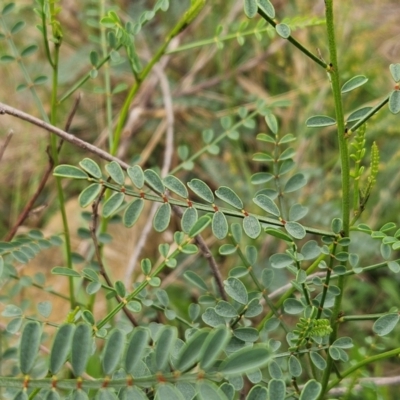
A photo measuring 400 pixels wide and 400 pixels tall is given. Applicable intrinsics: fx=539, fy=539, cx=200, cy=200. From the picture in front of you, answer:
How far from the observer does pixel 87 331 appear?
391 mm

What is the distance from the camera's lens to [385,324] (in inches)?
22.3

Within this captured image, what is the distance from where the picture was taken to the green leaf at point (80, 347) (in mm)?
389

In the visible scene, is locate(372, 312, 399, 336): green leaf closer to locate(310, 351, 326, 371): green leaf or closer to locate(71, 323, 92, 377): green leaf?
→ locate(310, 351, 326, 371): green leaf

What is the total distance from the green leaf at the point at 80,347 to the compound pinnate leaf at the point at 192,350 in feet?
0.23

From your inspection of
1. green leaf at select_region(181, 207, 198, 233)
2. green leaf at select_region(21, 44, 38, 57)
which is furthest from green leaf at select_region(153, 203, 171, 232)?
green leaf at select_region(21, 44, 38, 57)

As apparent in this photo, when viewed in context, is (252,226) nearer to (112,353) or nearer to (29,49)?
(112,353)

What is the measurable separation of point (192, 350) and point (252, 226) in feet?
0.64

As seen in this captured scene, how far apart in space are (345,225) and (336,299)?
0.29ft

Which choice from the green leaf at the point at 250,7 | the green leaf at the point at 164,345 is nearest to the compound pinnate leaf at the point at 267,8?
the green leaf at the point at 250,7

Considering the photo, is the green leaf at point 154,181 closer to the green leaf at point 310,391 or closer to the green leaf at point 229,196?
the green leaf at point 229,196

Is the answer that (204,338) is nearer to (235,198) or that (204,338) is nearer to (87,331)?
(87,331)

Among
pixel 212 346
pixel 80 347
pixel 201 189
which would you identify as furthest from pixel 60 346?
pixel 201 189

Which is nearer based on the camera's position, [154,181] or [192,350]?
[192,350]

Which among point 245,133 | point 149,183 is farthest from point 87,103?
point 149,183
